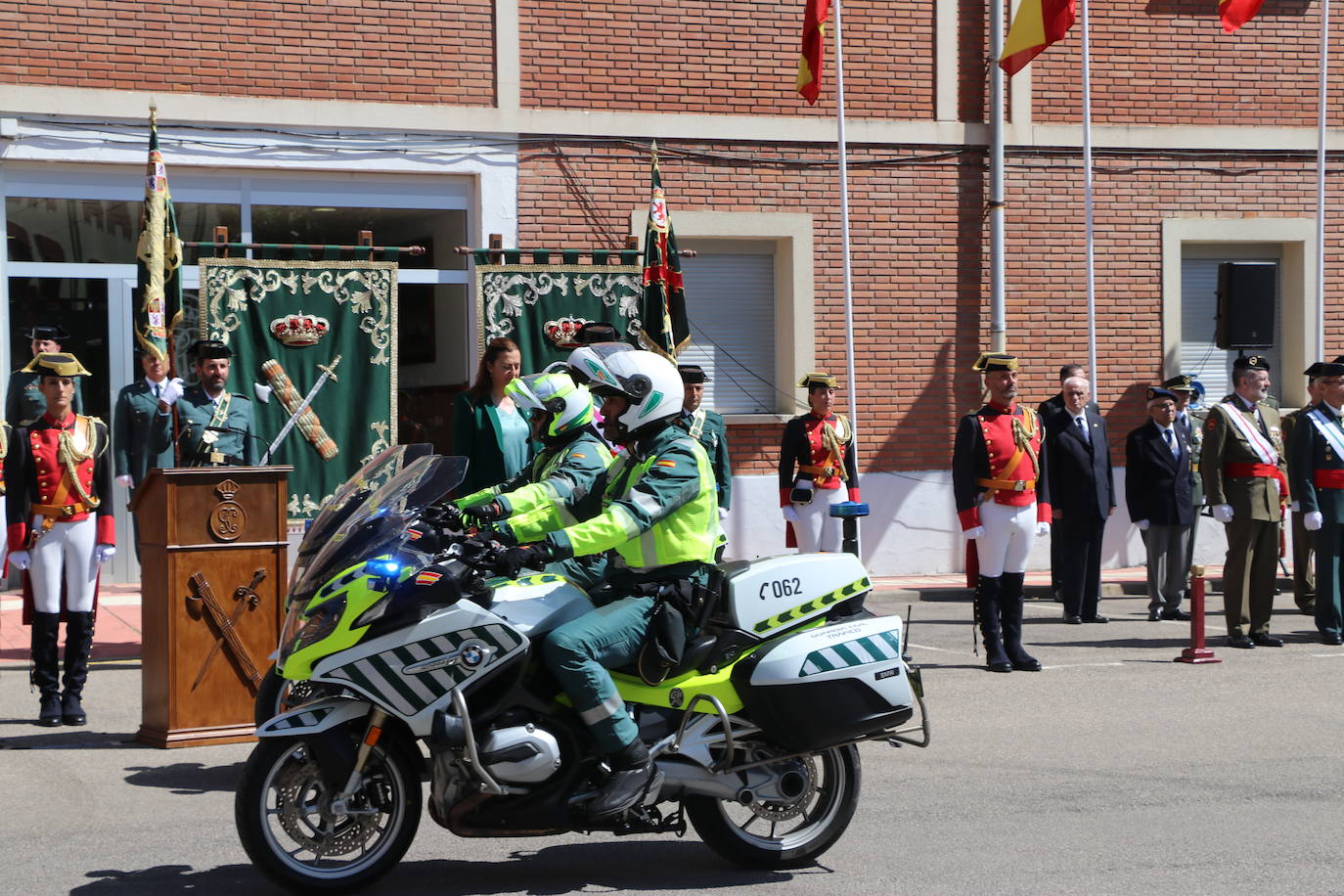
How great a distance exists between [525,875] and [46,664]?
14.0 feet

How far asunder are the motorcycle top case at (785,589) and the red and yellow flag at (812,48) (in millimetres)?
10742

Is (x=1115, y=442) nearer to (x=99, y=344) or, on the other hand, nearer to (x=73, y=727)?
(x=99, y=344)

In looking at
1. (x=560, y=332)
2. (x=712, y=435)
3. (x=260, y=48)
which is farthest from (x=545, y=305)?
(x=260, y=48)

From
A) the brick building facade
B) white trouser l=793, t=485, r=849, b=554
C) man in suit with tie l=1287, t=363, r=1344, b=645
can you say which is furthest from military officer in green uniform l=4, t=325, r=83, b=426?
man in suit with tie l=1287, t=363, r=1344, b=645

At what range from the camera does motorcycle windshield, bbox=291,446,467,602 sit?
557cm

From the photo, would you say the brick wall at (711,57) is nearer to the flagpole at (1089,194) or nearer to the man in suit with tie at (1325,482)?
the flagpole at (1089,194)

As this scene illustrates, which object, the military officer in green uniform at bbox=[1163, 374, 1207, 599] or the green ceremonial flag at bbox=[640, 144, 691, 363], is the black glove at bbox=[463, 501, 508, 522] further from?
the military officer in green uniform at bbox=[1163, 374, 1207, 599]

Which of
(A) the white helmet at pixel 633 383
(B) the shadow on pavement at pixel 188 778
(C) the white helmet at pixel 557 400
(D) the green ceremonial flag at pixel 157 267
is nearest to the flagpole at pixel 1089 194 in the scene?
(D) the green ceremonial flag at pixel 157 267

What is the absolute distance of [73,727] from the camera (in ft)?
29.8

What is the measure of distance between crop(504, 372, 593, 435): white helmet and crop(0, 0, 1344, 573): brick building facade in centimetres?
889

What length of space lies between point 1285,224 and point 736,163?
20.0 ft

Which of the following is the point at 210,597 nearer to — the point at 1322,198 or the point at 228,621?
the point at 228,621

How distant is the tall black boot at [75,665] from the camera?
9.12 metres

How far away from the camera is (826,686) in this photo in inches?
232
